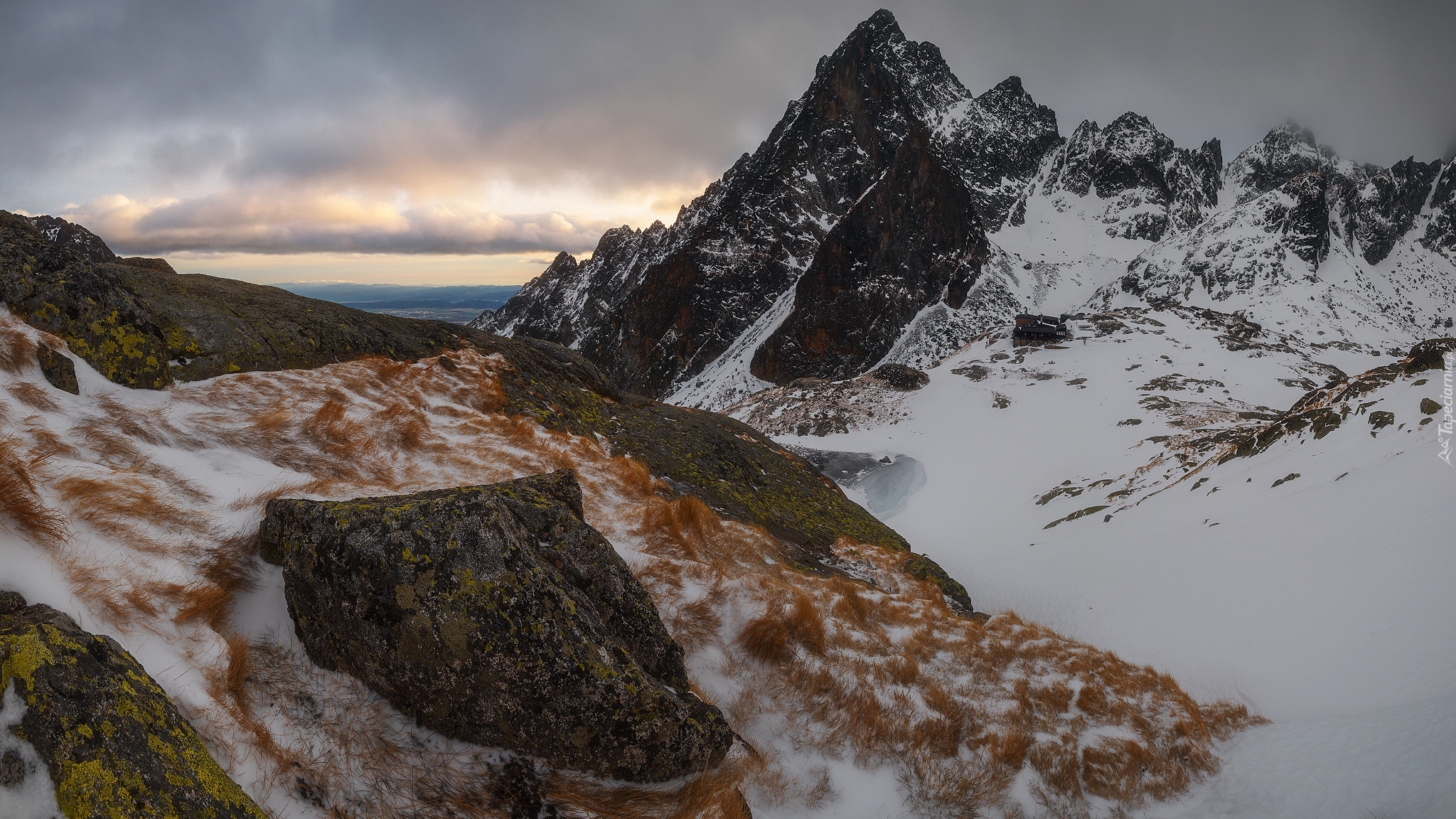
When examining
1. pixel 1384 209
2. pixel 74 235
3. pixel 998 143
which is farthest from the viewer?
pixel 1384 209

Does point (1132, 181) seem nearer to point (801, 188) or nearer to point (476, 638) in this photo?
point (801, 188)

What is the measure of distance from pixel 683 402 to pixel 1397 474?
80260mm

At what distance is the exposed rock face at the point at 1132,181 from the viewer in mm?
119312

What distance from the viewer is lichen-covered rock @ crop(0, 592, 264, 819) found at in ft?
8.29

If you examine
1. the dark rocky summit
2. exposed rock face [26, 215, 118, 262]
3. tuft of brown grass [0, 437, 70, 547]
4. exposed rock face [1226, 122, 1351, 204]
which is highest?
exposed rock face [1226, 122, 1351, 204]

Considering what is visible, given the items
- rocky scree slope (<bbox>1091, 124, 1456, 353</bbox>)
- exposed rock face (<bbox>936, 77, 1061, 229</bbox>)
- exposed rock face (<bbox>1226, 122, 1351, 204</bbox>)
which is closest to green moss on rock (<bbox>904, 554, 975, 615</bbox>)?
rocky scree slope (<bbox>1091, 124, 1456, 353</bbox>)

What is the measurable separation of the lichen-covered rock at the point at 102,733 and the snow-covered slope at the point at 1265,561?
7.67 meters

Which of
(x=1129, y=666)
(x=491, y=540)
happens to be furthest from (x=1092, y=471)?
(x=491, y=540)

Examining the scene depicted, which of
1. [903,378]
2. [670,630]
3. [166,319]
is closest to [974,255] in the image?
[903,378]

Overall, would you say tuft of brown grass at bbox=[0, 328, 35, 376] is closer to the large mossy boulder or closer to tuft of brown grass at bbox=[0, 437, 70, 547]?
tuft of brown grass at bbox=[0, 437, 70, 547]

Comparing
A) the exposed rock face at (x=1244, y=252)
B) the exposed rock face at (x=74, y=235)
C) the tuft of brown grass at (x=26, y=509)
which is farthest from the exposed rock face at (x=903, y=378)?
the exposed rock face at (x=74, y=235)

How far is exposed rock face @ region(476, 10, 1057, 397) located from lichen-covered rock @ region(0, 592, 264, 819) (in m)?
102

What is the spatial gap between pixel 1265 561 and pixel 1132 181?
472ft

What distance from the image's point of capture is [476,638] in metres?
4.11
